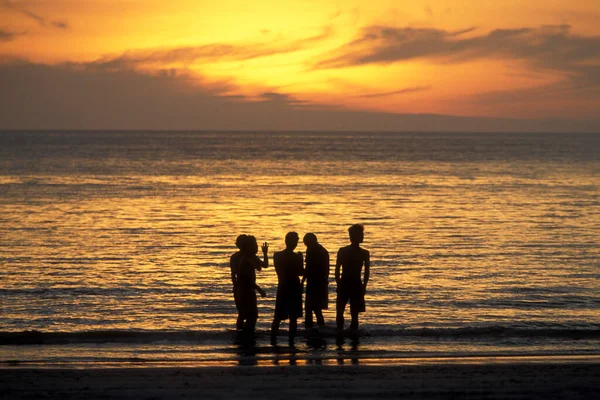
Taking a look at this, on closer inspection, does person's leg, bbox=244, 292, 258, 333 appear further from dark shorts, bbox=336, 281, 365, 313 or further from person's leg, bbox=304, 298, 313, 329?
dark shorts, bbox=336, 281, 365, 313

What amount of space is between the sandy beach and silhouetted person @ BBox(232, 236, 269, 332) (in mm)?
1995

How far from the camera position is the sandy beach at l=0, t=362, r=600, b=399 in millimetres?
8891

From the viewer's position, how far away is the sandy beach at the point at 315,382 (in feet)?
29.2

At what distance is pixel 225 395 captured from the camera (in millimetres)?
8859

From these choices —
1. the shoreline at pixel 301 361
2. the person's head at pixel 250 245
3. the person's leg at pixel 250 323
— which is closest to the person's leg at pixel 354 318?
the shoreline at pixel 301 361

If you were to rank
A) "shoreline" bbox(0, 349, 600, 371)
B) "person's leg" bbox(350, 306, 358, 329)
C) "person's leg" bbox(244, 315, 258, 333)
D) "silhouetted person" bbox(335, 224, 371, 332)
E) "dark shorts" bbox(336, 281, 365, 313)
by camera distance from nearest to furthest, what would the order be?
1. "shoreline" bbox(0, 349, 600, 371)
2. "silhouetted person" bbox(335, 224, 371, 332)
3. "person's leg" bbox(244, 315, 258, 333)
4. "dark shorts" bbox(336, 281, 365, 313)
5. "person's leg" bbox(350, 306, 358, 329)

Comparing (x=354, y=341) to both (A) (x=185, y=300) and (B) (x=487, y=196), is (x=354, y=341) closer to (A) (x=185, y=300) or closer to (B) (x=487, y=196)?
(A) (x=185, y=300)

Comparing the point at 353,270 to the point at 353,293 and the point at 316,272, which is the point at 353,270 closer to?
the point at 353,293

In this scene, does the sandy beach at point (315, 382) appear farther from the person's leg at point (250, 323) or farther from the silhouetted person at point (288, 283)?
the person's leg at point (250, 323)

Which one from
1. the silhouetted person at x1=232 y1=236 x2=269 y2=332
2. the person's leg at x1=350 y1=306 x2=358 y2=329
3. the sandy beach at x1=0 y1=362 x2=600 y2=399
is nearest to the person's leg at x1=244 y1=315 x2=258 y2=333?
the silhouetted person at x1=232 y1=236 x2=269 y2=332

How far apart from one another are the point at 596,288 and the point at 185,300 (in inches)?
408

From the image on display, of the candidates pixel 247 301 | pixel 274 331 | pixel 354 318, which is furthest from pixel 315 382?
pixel 354 318

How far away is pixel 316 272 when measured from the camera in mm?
12602

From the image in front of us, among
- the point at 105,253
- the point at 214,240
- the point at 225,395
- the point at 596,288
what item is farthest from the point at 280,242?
the point at 225,395
